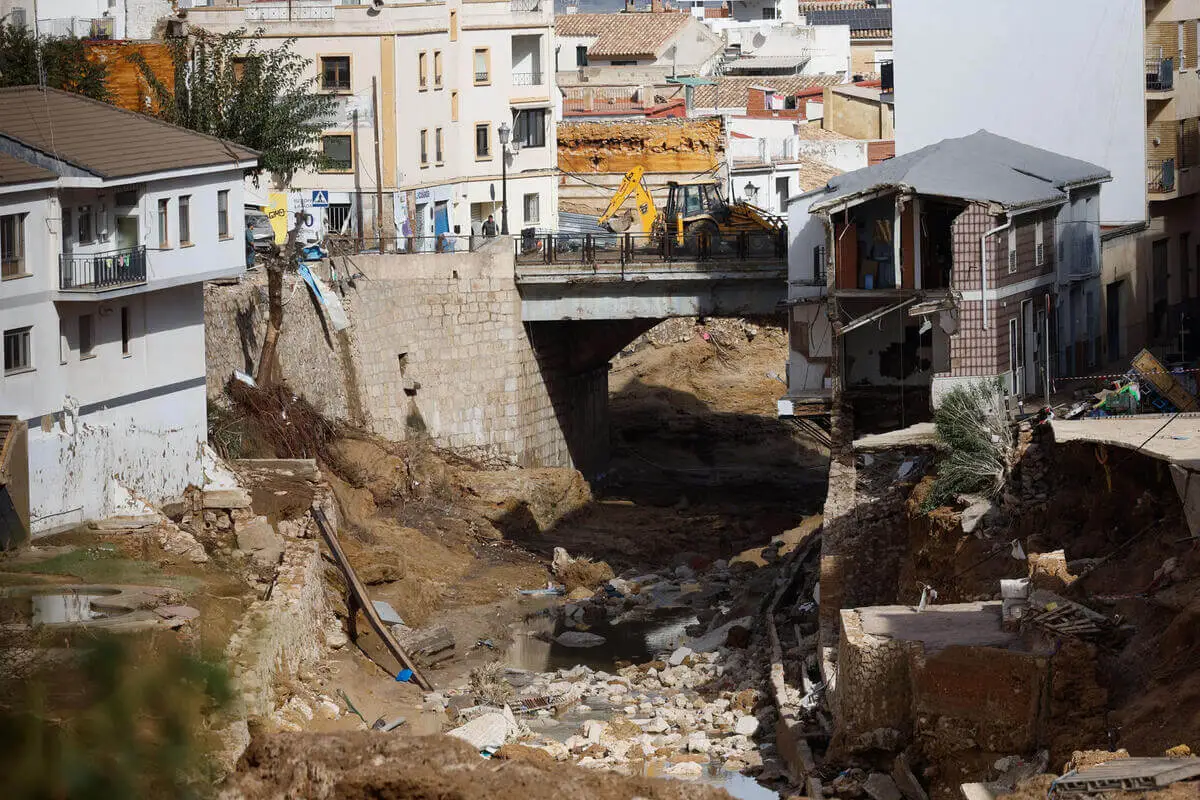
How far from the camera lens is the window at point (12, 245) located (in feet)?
81.9

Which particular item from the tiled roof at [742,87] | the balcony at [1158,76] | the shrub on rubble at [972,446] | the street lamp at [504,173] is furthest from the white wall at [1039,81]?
the tiled roof at [742,87]

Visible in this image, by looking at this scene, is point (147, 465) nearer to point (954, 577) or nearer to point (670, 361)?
point (954, 577)

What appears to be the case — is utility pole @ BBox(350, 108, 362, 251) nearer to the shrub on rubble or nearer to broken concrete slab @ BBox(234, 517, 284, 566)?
broken concrete slab @ BBox(234, 517, 284, 566)

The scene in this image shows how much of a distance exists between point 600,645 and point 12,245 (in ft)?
36.2

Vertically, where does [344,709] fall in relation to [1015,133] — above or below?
below

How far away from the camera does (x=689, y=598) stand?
32.6 metres

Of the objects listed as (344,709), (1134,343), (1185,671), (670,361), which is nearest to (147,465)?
(344,709)

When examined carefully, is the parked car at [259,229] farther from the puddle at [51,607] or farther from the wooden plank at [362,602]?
the puddle at [51,607]

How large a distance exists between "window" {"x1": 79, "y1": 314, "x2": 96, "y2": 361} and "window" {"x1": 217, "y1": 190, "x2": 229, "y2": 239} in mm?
3669

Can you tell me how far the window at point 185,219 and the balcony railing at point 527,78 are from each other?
80.3ft

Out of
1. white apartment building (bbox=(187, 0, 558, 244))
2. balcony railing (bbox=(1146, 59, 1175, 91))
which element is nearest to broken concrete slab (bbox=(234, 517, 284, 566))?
white apartment building (bbox=(187, 0, 558, 244))

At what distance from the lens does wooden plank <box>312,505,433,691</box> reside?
26.5 metres

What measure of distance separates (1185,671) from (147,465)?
660 inches

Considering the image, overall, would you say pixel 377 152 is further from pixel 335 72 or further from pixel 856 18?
pixel 856 18
